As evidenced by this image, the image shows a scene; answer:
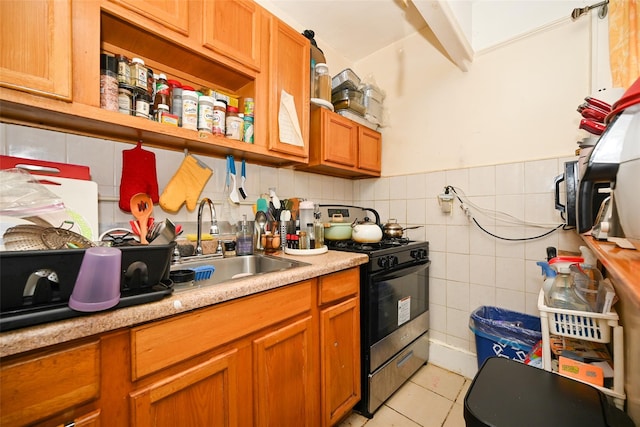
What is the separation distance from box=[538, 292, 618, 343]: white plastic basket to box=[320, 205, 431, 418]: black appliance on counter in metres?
0.69

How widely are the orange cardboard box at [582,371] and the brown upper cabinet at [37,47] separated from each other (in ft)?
6.28

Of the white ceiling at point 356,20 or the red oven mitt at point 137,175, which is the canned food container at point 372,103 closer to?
the white ceiling at point 356,20

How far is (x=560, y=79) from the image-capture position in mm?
1459

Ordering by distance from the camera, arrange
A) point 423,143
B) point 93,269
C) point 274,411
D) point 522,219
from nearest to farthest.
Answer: point 93,269 < point 274,411 < point 522,219 < point 423,143

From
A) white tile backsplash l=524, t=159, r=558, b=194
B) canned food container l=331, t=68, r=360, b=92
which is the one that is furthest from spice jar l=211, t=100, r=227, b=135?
white tile backsplash l=524, t=159, r=558, b=194

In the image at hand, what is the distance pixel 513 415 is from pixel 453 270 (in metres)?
1.29

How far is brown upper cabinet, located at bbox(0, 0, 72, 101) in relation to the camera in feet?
2.43

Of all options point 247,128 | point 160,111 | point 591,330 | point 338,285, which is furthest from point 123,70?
point 591,330

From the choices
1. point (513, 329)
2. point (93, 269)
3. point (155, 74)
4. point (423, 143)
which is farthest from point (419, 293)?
point (155, 74)

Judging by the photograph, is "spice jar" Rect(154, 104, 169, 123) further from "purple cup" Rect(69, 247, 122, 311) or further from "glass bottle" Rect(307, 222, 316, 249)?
"glass bottle" Rect(307, 222, 316, 249)

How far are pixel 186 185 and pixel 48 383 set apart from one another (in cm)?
96

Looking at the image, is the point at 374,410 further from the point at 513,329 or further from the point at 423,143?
the point at 423,143

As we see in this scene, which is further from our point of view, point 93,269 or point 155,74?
point 155,74

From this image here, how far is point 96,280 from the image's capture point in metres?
0.55
